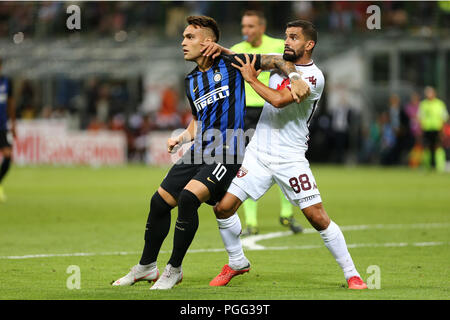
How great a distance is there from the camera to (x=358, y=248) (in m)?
10.3

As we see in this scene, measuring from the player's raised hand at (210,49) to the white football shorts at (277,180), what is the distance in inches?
35.9

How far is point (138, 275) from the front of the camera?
7695 millimetres

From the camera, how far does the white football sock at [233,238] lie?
7.83 metres

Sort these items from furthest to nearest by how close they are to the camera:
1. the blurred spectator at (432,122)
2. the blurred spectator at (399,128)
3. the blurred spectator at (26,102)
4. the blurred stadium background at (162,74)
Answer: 1. the blurred spectator at (26,102)
2. the blurred stadium background at (162,74)
3. the blurred spectator at (399,128)
4. the blurred spectator at (432,122)

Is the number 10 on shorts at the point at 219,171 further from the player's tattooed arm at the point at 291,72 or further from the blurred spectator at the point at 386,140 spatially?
the blurred spectator at the point at 386,140

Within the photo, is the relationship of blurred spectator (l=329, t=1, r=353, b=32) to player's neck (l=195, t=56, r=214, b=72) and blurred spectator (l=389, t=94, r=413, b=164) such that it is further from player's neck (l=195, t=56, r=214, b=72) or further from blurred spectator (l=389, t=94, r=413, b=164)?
player's neck (l=195, t=56, r=214, b=72)

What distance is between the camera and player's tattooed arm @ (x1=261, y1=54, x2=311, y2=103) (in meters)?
7.29

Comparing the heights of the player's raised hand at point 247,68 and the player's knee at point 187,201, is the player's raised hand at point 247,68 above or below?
above

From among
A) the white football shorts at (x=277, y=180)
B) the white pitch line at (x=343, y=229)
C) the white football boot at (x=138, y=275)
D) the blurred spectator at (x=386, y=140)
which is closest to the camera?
the white football shorts at (x=277, y=180)

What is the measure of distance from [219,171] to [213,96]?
2.13 ft

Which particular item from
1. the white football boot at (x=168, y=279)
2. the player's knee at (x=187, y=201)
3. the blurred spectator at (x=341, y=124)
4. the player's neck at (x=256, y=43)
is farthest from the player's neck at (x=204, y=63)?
the blurred spectator at (x=341, y=124)

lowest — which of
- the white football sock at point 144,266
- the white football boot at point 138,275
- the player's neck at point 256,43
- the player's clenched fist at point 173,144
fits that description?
the white football boot at point 138,275

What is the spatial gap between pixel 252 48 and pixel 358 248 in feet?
9.41

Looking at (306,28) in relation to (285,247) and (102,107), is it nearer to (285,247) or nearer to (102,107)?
(285,247)
